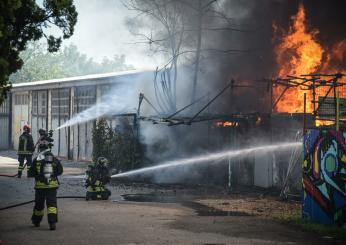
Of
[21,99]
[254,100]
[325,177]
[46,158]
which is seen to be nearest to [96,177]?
[46,158]

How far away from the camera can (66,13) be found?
1171cm

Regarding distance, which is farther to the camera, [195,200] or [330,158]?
[195,200]

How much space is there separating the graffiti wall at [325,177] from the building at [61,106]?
1350 cm

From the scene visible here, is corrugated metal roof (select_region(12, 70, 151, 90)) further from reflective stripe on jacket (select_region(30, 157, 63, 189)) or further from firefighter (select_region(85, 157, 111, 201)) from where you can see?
reflective stripe on jacket (select_region(30, 157, 63, 189))

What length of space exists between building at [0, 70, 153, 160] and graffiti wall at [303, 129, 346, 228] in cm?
1350

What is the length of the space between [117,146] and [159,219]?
31.7 ft

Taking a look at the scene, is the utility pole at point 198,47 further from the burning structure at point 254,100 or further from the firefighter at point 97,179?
the firefighter at point 97,179

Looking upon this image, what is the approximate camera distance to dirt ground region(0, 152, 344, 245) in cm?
888

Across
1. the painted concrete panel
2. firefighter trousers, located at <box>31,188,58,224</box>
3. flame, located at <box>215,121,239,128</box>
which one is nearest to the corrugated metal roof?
flame, located at <box>215,121,239,128</box>

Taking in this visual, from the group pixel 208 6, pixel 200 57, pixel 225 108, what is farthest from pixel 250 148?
pixel 208 6

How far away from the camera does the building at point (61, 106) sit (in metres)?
27.2

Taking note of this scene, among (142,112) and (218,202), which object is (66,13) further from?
(142,112)

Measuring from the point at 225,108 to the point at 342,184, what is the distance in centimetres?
995

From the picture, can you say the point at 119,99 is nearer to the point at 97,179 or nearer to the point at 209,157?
the point at 209,157
